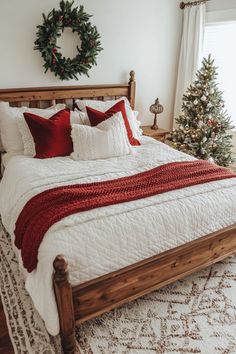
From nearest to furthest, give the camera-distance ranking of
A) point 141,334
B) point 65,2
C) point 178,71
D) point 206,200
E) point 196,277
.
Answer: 1. point 141,334
2. point 206,200
3. point 196,277
4. point 65,2
5. point 178,71

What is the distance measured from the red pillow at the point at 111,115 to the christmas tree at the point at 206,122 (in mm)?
888

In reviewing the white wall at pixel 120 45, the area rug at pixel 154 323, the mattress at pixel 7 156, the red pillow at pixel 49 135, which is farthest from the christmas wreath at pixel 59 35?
the area rug at pixel 154 323

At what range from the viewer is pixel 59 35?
124 inches

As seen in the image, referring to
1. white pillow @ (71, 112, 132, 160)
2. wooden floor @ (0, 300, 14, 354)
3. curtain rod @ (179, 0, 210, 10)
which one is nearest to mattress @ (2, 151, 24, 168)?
white pillow @ (71, 112, 132, 160)

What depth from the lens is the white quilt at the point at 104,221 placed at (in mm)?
1569

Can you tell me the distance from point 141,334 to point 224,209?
39.1 inches

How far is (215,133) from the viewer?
359 cm

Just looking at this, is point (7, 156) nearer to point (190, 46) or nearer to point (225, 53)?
point (190, 46)

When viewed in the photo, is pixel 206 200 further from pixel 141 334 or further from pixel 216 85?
pixel 216 85

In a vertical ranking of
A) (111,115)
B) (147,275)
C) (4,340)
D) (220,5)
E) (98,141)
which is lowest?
(4,340)

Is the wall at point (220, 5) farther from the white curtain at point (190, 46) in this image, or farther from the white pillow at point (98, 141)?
the white pillow at point (98, 141)

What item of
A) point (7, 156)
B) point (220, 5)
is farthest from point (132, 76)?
point (7, 156)

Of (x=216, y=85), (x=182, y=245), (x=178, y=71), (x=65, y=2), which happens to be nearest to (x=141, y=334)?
(x=182, y=245)

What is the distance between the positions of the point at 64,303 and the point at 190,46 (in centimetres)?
364
